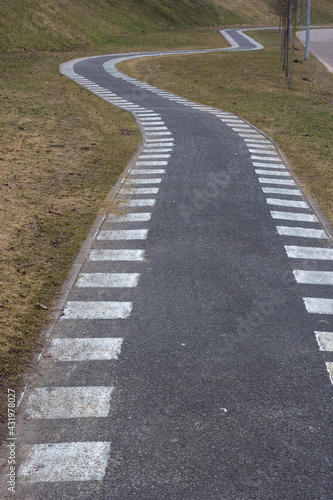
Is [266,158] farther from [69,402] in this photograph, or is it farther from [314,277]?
[69,402]

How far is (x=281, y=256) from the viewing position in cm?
1245

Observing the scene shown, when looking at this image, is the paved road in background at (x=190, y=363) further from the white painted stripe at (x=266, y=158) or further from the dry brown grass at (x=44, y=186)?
the white painted stripe at (x=266, y=158)

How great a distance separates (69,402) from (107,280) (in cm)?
380

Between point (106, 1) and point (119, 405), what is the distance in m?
73.8

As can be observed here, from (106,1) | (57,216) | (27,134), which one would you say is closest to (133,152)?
(27,134)

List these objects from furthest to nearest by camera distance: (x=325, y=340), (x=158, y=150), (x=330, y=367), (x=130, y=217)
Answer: (x=158, y=150) → (x=130, y=217) → (x=325, y=340) → (x=330, y=367)

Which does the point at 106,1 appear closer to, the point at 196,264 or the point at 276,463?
the point at 196,264

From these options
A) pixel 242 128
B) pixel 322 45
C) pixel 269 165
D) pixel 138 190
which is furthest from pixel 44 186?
pixel 322 45

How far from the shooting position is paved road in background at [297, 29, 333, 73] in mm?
53844

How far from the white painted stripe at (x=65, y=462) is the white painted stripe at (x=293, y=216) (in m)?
9.38

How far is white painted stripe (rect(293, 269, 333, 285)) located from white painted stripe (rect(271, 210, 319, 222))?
325 centimetres

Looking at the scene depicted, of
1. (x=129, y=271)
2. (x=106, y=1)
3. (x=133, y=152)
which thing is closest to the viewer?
(x=129, y=271)

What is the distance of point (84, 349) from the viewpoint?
8.93 meters

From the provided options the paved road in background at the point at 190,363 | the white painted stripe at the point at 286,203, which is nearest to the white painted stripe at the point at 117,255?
the paved road in background at the point at 190,363
